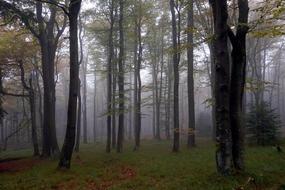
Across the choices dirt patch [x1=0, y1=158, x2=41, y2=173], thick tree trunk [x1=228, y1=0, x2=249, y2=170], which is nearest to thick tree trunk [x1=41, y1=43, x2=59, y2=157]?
dirt patch [x1=0, y1=158, x2=41, y2=173]

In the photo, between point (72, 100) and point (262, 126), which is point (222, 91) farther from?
point (262, 126)

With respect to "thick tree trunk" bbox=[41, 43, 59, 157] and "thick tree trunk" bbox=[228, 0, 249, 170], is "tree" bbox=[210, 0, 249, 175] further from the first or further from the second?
"thick tree trunk" bbox=[41, 43, 59, 157]

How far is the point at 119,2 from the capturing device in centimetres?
2183

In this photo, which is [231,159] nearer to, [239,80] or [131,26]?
[239,80]

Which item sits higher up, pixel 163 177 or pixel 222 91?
pixel 222 91

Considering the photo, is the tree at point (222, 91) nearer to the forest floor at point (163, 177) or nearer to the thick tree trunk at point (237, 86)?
the thick tree trunk at point (237, 86)

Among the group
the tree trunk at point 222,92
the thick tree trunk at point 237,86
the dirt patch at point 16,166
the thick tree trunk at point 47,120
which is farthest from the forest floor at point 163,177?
the thick tree trunk at point 47,120

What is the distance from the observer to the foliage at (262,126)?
742 inches

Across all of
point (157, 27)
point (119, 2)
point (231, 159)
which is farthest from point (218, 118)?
point (157, 27)

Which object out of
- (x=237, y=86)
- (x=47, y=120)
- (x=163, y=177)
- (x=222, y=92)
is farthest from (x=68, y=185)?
(x=47, y=120)

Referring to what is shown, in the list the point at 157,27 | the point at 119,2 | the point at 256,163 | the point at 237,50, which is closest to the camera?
the point at 237,50

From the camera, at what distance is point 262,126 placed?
19047 millimetres

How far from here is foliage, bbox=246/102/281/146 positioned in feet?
61.8

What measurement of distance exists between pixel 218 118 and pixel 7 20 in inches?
502
